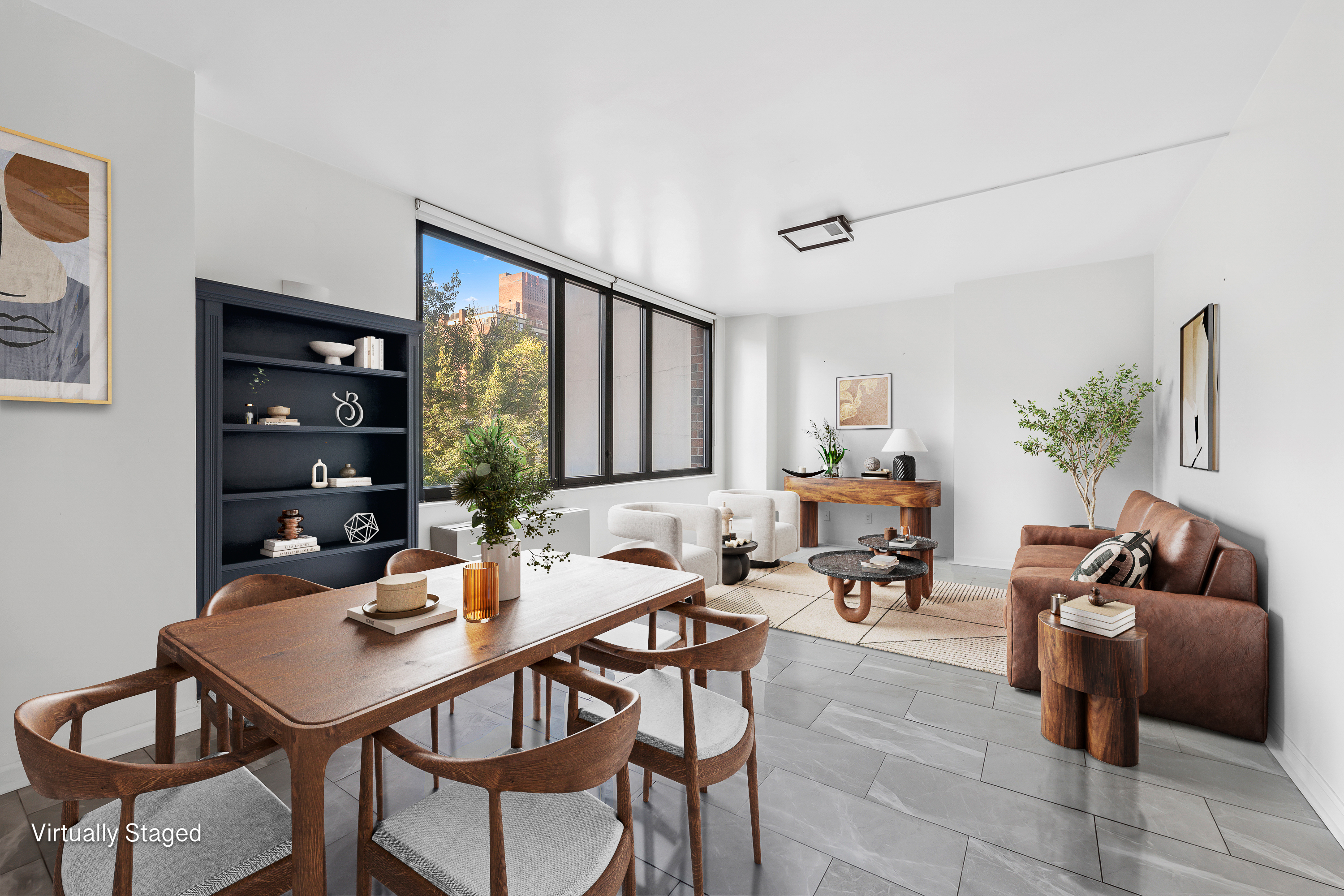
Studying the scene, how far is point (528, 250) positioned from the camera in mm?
4359

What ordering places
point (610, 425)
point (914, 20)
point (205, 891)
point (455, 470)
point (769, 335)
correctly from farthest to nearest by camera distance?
point (769, 335), point (610, 425), point (914, 20), point (455, 470), point (205, 891)

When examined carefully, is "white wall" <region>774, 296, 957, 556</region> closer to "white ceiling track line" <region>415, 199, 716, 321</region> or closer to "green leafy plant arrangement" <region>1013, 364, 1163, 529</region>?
"green leafy plant arrangement" <region>1013, 364, 1163, 529</region>

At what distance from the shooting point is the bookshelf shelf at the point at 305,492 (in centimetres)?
255

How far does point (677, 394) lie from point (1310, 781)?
5294 mm

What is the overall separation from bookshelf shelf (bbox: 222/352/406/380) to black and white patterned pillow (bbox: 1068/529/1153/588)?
3.51 metres

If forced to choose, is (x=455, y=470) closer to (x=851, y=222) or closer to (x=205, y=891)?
(x=205, y=891)

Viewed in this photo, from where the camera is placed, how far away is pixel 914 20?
2.08 metres

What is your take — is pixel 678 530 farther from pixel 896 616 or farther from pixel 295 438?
pixel 295 438

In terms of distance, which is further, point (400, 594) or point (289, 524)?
point (289, 524)

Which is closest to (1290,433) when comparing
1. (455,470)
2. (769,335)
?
(455,470)

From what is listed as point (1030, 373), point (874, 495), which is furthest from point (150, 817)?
point (1030, 373)

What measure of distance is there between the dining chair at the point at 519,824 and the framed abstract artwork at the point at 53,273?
1904 mm

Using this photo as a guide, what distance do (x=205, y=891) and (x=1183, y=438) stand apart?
16.3 feet

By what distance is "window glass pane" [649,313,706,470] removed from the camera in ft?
20.3
